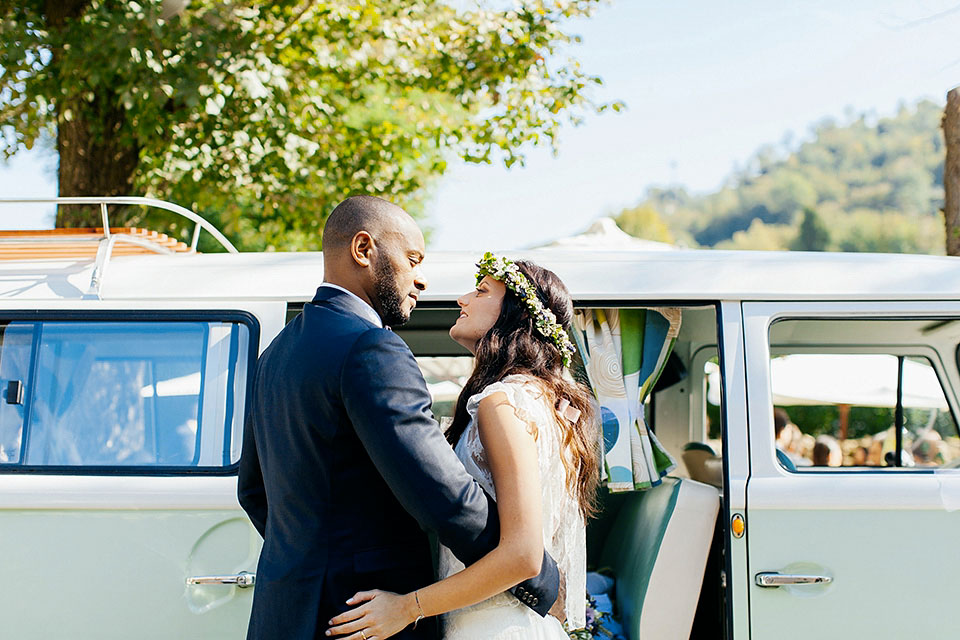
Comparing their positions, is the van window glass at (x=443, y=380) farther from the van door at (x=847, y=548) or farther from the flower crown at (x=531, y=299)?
the flower crown at (x=531, y=299)

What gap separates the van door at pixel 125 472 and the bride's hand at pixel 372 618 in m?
1.24

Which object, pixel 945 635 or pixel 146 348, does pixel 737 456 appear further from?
pixel 146 348

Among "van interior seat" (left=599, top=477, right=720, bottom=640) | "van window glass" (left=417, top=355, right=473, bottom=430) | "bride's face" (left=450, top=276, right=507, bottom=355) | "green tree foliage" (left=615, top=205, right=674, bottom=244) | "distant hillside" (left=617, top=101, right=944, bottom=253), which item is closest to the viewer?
"bride's face" (left=450, top=276, right=507, bottom=355)

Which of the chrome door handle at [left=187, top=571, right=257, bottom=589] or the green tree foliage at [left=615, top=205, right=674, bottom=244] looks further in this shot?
the green tree foliage at [left=615, top=205, right=674, bottom=244]

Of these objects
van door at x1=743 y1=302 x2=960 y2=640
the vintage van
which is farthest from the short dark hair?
van door at x1=743 y1=302 x2=960 y2=640

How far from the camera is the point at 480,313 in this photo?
264 centimetres

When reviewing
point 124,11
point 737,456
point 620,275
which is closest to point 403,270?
point 620,275

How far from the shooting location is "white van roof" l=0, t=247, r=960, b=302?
10.7 feet

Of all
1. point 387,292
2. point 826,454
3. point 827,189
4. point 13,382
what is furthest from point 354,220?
point 827,189

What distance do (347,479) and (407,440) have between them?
21cm

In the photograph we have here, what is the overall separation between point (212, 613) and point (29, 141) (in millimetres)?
6638

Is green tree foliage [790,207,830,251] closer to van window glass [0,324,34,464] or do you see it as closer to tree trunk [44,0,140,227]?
tree trunk [44,0,140,227]

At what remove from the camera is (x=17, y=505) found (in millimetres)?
3104

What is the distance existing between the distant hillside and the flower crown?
110m
